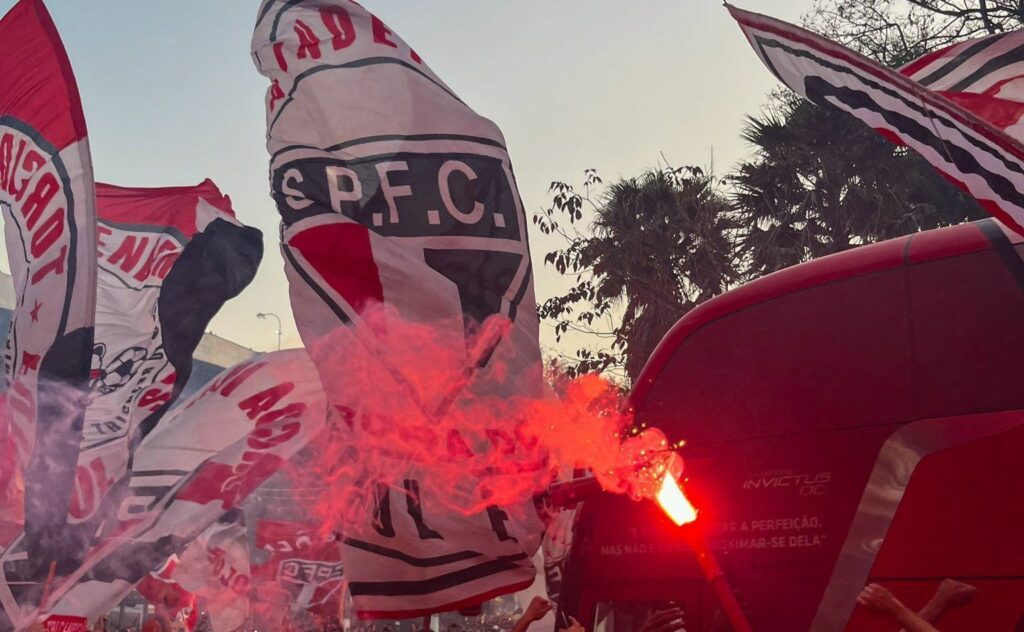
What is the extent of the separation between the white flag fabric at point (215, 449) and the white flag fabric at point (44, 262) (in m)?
1.49

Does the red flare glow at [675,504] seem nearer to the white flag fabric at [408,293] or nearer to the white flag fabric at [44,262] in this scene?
the white flag fabric at [408,293]

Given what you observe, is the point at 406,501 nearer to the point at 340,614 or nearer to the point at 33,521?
the point at 33,521

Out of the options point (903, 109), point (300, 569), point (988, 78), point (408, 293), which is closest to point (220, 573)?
point (300, 569)

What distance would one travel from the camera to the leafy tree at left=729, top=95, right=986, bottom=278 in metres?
14.4

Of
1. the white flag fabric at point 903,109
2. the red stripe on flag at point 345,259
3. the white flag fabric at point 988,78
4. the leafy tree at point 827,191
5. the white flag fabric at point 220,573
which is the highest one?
the leafy tree at point 827,191

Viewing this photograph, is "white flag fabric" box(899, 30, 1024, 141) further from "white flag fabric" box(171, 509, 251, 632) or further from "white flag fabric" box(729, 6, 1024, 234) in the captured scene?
"white flag fabric" box(171, 509, 251, 632)

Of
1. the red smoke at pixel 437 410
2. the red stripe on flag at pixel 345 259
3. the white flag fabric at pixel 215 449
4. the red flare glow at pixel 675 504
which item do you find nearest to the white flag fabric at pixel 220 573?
the white flag fabric at pixel 215 449

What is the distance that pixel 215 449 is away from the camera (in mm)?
10797

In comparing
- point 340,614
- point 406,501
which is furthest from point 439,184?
point 340,614

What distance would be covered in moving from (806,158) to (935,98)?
1258cm

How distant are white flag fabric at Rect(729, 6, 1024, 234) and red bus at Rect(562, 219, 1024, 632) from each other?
96cm

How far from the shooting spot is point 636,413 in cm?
551

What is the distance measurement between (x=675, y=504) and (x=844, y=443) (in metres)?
0.78

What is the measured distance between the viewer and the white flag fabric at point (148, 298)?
399 inches
